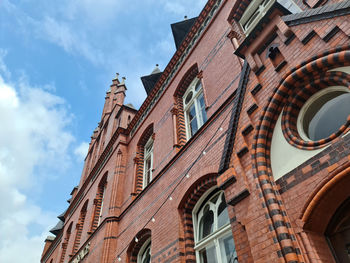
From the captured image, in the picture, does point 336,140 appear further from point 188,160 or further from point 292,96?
point 188,160

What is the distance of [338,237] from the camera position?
3.33 metres

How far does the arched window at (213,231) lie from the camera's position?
5105mm

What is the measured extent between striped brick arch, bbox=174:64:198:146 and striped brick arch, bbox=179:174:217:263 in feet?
6.76

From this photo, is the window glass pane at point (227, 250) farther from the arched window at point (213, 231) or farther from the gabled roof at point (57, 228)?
Result: the gabled roof at point (57, 228)

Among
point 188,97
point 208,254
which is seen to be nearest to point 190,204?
point 208,254

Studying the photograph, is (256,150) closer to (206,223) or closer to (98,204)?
(206,223)

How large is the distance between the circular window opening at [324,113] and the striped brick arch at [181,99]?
4547mm

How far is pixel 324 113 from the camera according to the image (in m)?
3.85

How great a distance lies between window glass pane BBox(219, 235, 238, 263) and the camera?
15.9ft

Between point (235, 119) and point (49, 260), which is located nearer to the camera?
point (235, 119)

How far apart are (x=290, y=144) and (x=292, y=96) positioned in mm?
744

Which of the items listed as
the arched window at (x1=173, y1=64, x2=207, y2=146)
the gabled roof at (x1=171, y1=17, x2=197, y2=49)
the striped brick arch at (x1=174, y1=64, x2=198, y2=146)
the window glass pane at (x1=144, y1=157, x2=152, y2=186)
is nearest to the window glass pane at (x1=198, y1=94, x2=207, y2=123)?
the arched window at (x1=173, y1=64, x2=207, y2=146)

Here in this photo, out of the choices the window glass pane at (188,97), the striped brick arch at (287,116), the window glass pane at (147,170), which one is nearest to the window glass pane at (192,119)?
the window glass pane at (188,97)

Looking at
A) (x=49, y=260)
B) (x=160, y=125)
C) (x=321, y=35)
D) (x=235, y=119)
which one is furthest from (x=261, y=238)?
(x=49, y=260)
